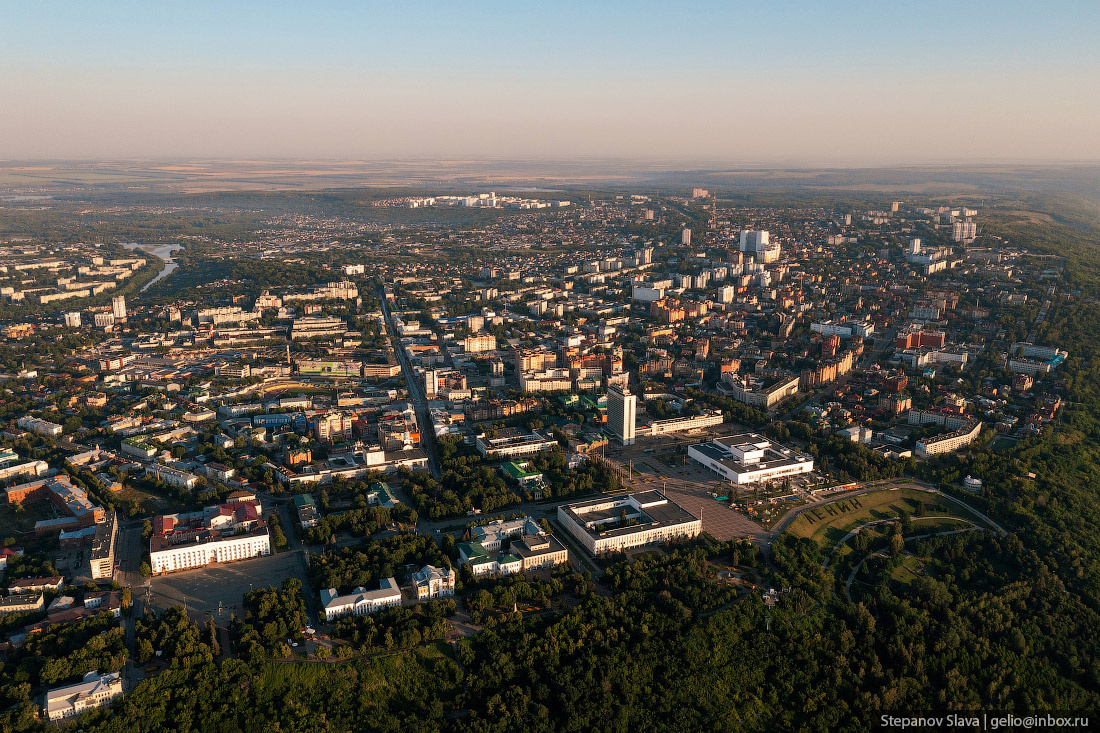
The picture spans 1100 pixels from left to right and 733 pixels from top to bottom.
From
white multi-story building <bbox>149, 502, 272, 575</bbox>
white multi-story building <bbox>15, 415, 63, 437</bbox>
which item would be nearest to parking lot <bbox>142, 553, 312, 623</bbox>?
white multi-story building <bbox>149, 502, 272, 575</bbox>

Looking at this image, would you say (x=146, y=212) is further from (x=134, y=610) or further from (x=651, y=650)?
(x=651, y=650)

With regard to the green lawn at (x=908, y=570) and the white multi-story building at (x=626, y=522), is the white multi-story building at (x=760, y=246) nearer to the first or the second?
the white multi-story building at (x=626, y=522)

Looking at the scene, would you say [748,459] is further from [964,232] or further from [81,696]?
[964,232]

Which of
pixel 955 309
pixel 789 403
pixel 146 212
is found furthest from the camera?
pixel 146 212

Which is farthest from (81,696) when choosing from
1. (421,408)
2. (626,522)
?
(421,408)

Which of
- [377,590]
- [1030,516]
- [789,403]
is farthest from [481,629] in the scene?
[789,403]

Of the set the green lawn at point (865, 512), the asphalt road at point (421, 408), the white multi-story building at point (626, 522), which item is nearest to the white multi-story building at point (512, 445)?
the asphalt road at point (421, 408)
